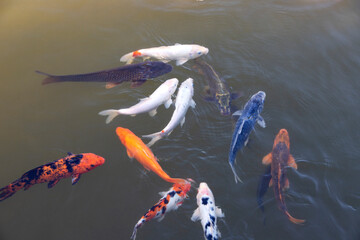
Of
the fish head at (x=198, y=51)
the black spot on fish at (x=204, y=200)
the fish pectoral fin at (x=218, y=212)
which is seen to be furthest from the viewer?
the fish head at (x=198, y=51)

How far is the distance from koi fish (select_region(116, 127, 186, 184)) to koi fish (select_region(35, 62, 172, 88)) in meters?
1.16

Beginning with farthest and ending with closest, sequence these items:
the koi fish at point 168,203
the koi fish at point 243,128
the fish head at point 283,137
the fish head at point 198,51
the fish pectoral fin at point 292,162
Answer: the fish head at point 198,51, the fish head at point 283,137, the fish pectoral fin at point 292,162, the koi fish at point 243,128, the koi fish at point 168,203

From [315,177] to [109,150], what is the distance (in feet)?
11.2

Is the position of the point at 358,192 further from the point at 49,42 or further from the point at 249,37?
the point at 49,42

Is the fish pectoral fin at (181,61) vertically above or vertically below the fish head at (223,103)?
above

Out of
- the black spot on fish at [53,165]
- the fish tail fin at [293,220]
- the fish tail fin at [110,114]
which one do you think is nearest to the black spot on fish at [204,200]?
the fish tail fin at [293,220]

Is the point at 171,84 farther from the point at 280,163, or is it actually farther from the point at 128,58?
the point at 280,163

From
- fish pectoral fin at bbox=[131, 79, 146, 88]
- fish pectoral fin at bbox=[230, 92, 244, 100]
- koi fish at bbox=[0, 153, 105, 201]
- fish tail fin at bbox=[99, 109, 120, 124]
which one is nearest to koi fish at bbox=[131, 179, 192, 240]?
koi fish at bbox=[0, 153, 105, 201]

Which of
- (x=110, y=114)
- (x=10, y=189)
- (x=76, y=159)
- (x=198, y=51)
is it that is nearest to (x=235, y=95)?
(x=198, y=51)

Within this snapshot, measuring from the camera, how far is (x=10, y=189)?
156 inches

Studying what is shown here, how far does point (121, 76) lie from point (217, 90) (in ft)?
5.84

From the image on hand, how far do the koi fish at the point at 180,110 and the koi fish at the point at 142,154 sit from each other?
0.64 feet

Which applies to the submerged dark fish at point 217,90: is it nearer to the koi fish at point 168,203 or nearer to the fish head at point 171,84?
the fish head at point 171,84

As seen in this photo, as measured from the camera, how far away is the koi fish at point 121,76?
5.01 meters
